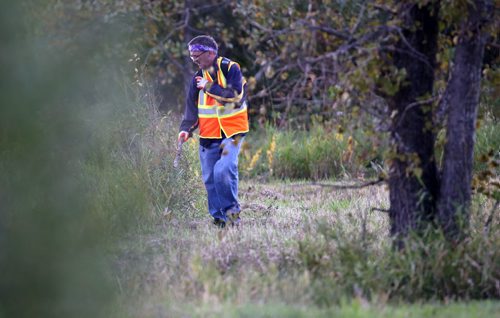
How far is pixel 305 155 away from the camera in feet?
44.5

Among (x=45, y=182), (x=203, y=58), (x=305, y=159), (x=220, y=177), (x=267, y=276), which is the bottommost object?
(x=305, y=159)

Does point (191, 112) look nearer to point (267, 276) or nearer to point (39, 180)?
point (267, 276)

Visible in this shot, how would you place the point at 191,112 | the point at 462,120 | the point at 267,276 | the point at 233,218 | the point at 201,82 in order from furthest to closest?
1. the point at 191,112
2. the point at 233,218
3. the point at 201,82
4. the point at 462,120
5. the point at 267,276

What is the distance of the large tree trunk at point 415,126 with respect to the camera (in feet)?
22.4

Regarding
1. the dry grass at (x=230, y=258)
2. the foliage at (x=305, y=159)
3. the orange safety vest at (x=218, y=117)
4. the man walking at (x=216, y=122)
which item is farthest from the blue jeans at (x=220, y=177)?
the foliage at (x=305, y=159)

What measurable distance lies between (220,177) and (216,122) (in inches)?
22.0

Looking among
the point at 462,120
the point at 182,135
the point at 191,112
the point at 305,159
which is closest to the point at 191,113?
the point at 191,112

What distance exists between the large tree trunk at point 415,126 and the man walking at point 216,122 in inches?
84.5

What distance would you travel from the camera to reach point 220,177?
356 inches

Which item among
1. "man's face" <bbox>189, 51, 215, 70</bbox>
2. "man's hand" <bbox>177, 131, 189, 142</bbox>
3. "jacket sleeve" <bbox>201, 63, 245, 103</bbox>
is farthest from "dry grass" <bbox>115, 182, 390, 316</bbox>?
"man's face" <bbox>189, 51, 215, 70</bbox>

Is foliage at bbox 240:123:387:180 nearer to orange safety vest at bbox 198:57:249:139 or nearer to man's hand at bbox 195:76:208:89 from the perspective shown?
orange safety vest at bbox 198:57:249:139

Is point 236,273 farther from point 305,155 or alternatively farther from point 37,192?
point 305,155

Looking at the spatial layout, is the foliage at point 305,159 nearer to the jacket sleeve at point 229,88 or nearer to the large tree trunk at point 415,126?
the jacket sleeve at point 229,88

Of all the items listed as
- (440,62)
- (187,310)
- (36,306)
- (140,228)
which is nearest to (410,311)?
(187,310)
